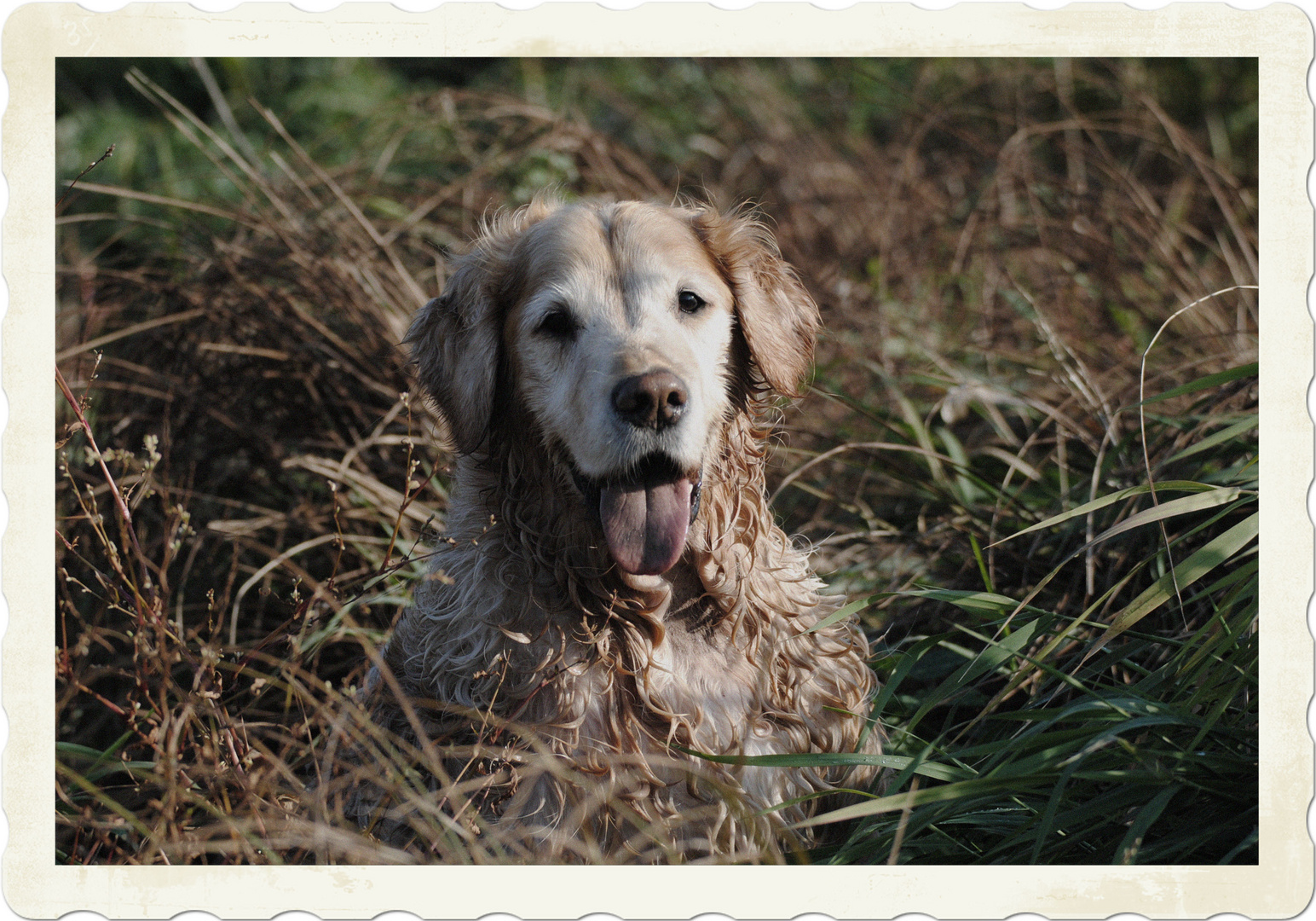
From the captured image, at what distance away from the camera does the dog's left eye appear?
9.37 ft

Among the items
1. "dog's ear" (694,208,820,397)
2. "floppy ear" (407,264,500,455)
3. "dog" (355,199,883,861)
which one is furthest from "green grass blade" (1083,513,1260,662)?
"floppy ear" (407,264,500,455)

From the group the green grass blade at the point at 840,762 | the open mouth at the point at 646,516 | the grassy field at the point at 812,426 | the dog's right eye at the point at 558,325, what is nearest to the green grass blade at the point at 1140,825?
the grassy field at the point at 812,426

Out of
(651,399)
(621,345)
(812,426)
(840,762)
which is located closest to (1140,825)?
(840,762)

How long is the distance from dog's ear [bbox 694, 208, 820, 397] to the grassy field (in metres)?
0.67

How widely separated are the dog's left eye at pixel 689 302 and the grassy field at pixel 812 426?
0.76 m

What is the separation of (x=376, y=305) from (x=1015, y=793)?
3.22 metres

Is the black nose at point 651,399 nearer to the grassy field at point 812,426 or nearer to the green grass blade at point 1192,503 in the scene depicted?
the grassy field at point 812,426

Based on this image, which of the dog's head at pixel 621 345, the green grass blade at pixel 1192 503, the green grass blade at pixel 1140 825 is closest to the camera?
the green grass blade at pixel 1140 825

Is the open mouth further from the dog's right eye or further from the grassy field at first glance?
the grassy field

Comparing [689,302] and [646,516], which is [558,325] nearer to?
[689,302]

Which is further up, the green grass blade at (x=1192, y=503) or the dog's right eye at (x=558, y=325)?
the dog's right eye at (x=558, y=325)

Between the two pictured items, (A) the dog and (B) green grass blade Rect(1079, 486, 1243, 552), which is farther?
(B) green grass blade Rect(1079, 486, 1243, 552)

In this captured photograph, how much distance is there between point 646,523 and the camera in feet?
8.73

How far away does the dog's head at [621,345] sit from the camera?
258cm
